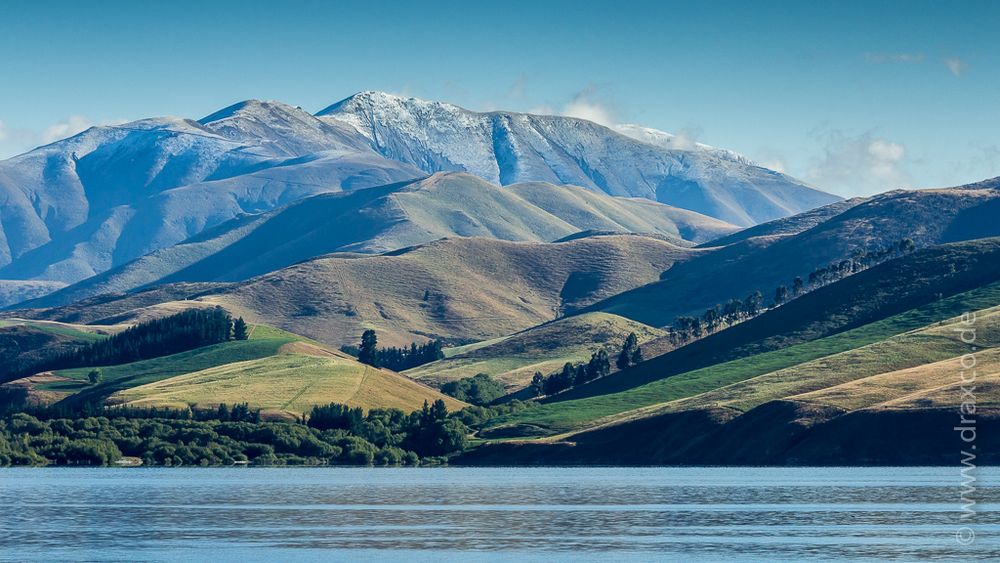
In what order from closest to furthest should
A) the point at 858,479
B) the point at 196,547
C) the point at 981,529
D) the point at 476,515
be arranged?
the point at 196,547
the point at 981,529
the point at 476,515
the point at 858,479

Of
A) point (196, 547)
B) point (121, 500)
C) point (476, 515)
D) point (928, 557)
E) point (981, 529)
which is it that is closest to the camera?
point (928, 557)

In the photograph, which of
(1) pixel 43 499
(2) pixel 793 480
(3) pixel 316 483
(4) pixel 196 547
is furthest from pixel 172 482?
(4) pixel 196 547

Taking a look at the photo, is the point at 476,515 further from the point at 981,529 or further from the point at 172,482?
the point at 172,482

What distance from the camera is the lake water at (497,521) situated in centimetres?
10350

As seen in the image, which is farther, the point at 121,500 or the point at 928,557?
the point at 121,500

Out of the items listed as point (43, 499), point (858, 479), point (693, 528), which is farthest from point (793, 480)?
point (43, 499)

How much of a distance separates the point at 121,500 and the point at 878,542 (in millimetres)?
77220

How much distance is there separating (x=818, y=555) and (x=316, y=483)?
101 metres

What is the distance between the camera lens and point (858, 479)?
617 ft

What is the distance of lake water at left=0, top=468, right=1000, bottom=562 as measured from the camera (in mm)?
103500

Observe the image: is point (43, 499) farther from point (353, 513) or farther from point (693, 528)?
point (693, 528)

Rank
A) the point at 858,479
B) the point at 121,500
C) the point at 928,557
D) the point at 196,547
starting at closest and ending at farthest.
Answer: the point at 928,557, the point at 196,547, the point at 121,500, the point at 858,479

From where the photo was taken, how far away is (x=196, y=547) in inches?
4171

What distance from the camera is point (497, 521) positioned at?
128m
